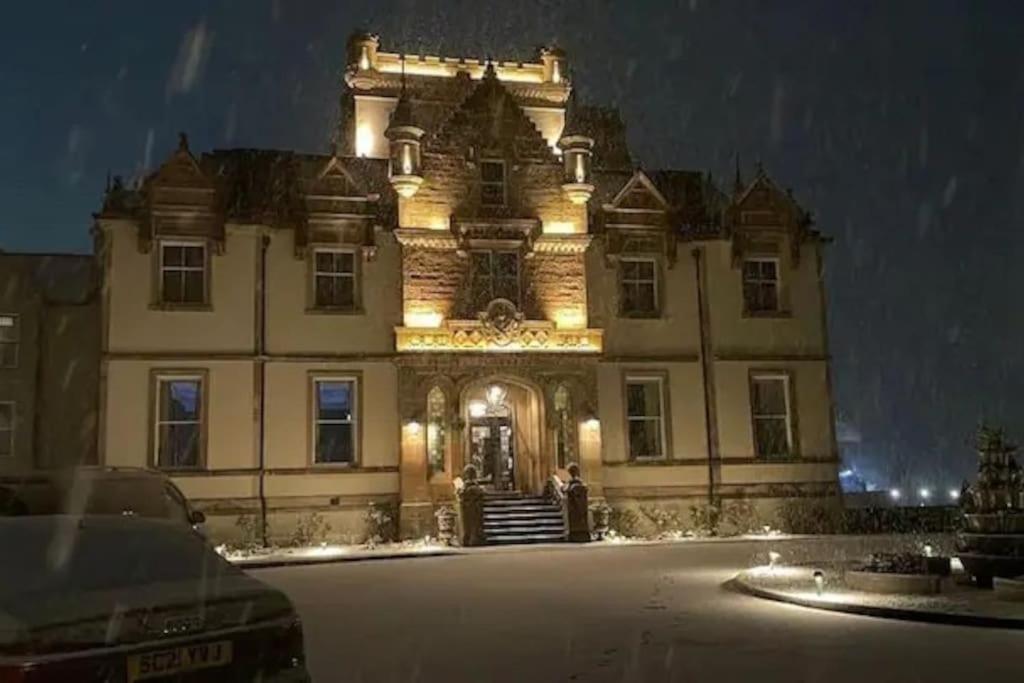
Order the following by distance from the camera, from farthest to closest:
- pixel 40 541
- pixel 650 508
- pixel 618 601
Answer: pixel 650 508 → pixel 618 601 → pixel 40 541

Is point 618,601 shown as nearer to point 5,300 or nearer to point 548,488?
point 548,488

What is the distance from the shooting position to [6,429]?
93.5 ft

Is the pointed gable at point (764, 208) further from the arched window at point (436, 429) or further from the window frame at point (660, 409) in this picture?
the arched window at point (436, 429)

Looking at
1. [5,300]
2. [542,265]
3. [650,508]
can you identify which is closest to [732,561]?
[650,508]

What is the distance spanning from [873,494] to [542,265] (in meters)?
19.7

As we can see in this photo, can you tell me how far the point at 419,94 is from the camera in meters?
36.2

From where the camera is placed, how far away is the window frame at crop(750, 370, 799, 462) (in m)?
30.8

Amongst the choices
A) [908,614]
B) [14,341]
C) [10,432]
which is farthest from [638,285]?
[908,614]

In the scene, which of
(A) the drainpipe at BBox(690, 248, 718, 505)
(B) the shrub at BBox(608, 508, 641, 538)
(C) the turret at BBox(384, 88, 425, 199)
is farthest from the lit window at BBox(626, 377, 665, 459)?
A: (C) the turret at BBox(384, 88, 425, 199)

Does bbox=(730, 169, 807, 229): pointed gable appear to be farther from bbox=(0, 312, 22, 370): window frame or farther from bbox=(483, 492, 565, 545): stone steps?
bbox=(0, 312, 22, 370): window frame

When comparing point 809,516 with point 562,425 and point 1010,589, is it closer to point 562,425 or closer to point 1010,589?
point 562,425

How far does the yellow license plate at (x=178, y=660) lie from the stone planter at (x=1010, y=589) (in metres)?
11.1

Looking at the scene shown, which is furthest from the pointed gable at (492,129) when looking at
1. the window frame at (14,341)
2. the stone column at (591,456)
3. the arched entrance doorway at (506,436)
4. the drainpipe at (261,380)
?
the window frame at (14,341)

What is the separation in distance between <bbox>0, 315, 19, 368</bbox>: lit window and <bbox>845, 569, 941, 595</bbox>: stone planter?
2341cm
